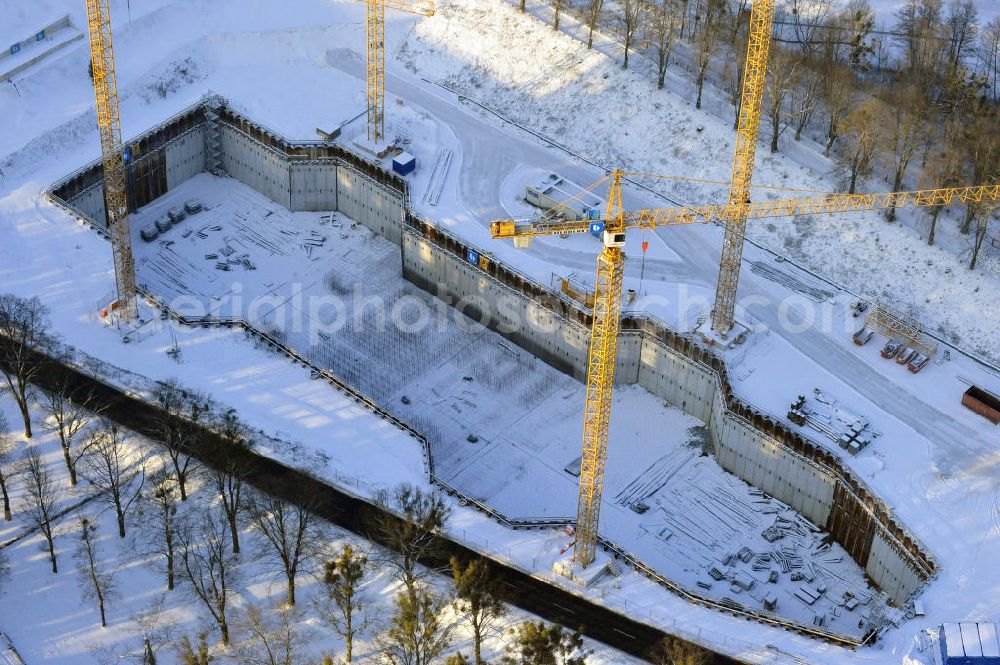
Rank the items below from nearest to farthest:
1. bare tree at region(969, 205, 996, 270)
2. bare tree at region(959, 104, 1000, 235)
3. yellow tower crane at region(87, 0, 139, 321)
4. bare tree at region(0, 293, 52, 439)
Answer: bare tree at region(0, 293, 52, 439), yellow tower crane at region(87, 0, 139, 321), bare tree at region(969, 205, 996, 270), bare tree at region(959, 104, 1000, 235)

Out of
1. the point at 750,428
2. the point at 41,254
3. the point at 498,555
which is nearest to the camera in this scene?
the point at 498,555

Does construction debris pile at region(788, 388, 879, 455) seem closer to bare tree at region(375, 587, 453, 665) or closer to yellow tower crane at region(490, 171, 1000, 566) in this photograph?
yellow tower crane at region(490, 171, 1000, 566)

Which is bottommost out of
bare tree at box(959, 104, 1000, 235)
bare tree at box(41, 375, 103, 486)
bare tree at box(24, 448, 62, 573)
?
bare tree at box(24, 448, 62, 573)

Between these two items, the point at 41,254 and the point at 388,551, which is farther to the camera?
the point at 41,254

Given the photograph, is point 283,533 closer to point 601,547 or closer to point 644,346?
point 601,547

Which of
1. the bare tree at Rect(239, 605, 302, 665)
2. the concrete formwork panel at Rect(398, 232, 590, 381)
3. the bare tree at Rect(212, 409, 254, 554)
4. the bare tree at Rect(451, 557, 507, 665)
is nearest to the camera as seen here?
the bare tree at Rect(451, 557, 507, 665)

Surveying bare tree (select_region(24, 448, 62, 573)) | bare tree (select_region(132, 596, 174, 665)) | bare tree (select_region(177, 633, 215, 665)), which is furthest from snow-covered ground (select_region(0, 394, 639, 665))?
bare tree (select_region(177, 633, 215, 665))

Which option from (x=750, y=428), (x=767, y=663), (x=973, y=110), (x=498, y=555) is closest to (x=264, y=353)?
(x=498, y=555)
